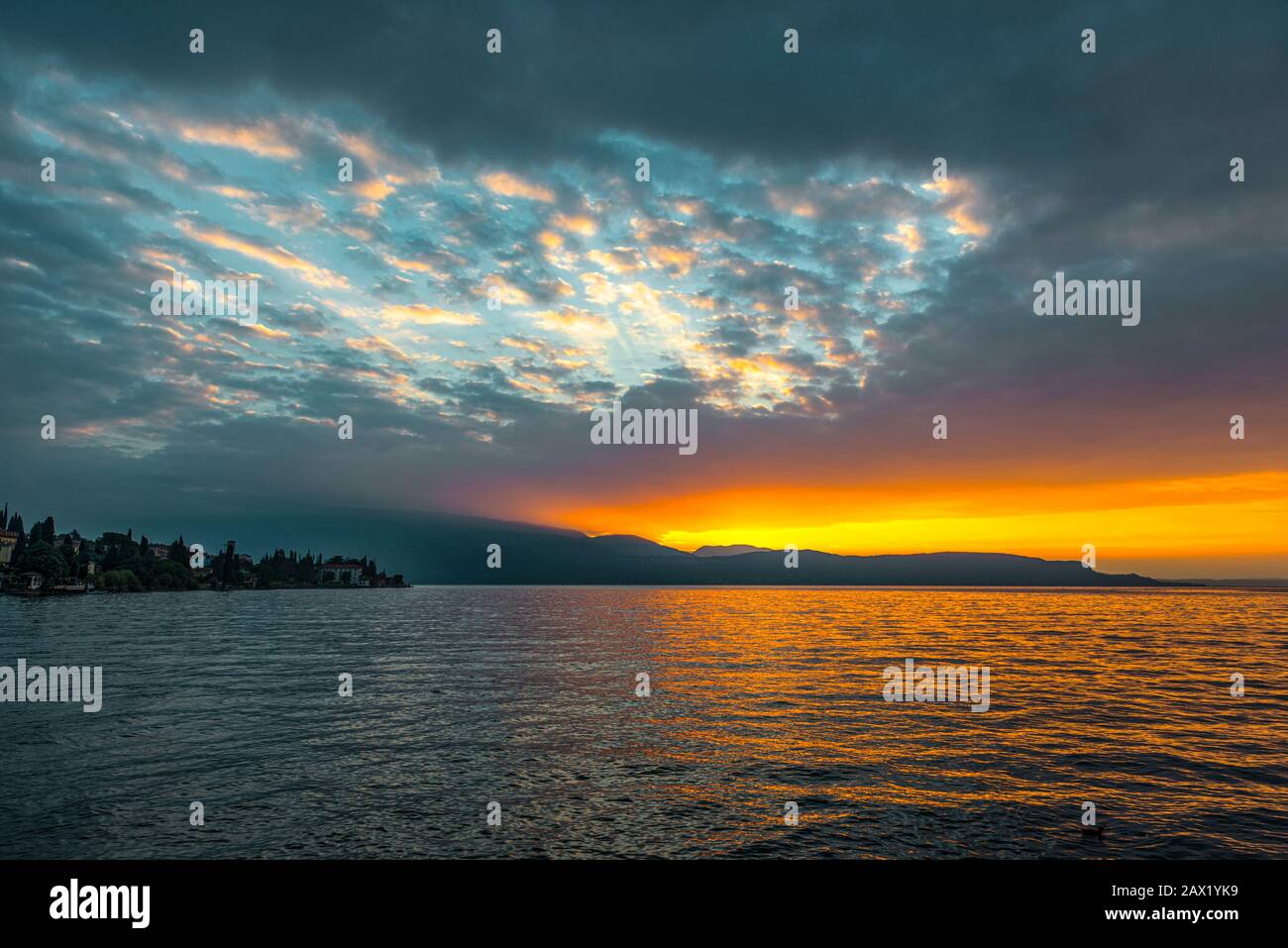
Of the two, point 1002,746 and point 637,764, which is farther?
point 1002,746

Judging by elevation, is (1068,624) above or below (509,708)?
below

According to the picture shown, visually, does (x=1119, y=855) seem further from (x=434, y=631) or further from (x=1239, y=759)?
(x=434, y=631)

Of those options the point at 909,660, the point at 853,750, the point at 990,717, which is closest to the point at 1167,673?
the point at 909,660

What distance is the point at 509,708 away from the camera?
3791cm

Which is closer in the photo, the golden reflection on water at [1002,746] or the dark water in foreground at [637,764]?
the dark water in foreground at [637,764]

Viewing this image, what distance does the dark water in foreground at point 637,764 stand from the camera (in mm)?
18969

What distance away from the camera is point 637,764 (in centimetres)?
2666

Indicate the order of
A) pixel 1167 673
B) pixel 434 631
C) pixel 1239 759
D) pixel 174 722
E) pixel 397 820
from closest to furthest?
pixel 397 820
pixel 1239 759
pixel 174 722
pixel 1167 673
pixel 434 631

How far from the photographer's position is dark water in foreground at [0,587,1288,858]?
62.2ft

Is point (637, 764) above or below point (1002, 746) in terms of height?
above

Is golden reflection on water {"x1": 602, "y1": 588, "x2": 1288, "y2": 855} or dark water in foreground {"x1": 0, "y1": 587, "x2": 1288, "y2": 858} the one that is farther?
golden reflection on water {"x1": 602, "y1": 588, "x2": 1288, "y2": 855}
